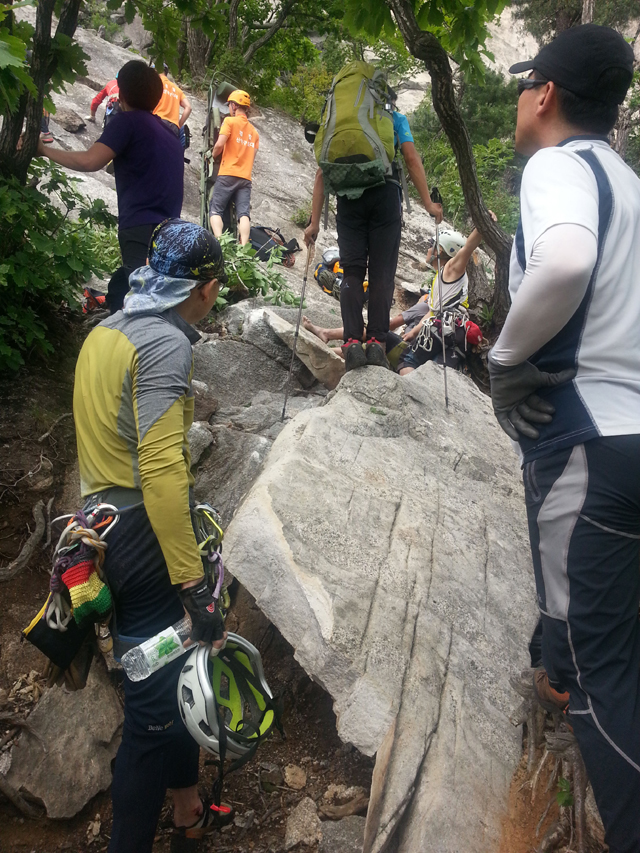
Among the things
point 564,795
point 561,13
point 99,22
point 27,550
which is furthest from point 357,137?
point 99,22

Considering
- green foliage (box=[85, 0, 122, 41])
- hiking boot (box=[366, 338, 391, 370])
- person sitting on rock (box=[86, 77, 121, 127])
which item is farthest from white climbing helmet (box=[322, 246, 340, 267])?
green foliage (box=[85, 0, 122, 41])

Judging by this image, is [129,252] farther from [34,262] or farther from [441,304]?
[441,304]

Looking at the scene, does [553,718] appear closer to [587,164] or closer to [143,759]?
[143,759]

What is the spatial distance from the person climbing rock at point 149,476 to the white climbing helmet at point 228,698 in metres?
0.13

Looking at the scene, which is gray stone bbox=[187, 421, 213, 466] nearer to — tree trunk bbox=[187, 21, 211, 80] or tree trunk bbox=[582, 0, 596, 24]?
tree trunk bbox=[582, 0, 596, 24]

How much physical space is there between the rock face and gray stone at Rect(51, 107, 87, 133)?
11.4 m

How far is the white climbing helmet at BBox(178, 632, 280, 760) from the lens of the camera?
7.38 ft

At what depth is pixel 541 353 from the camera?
2.11 meters

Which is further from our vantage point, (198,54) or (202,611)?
(198,54)

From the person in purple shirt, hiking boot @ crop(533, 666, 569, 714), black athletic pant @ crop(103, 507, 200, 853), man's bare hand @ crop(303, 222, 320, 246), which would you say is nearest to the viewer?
black athletic pant @ crop(103, 507, 200, 853)

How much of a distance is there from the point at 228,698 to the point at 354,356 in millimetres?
2818

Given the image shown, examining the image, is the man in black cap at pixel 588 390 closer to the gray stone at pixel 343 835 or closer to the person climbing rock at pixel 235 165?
the gray stone at pixel 343 835

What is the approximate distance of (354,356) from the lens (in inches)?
188

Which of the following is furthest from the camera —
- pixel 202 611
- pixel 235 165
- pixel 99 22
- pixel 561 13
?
pixel 99 22
